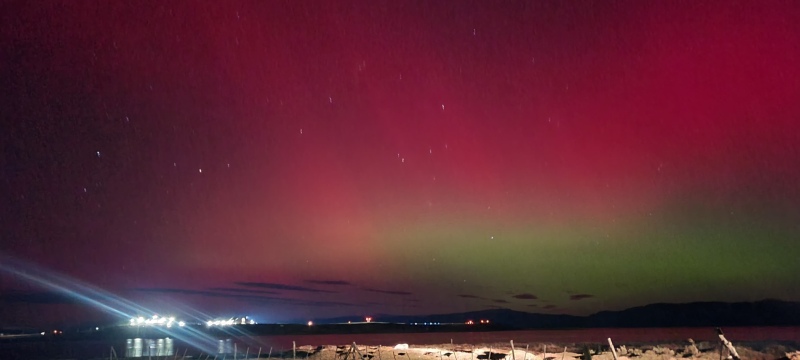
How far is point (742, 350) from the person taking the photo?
36000 millimetres

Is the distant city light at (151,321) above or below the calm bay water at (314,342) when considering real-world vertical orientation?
above

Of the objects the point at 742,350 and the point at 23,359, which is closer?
the point at 742,350

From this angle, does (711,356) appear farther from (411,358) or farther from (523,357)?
(411,358)

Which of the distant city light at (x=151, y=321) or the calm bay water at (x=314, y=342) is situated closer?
the calm bay water at (x=314, y=342)

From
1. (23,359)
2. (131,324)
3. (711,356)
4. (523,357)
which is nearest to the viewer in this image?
(711,356)

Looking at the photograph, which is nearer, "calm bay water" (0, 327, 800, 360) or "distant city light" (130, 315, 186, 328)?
"calm bay water" (0, 327, 800, 360)

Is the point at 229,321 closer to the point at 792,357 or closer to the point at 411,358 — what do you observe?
the point at 411,358

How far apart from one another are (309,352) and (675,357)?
24.4 metres

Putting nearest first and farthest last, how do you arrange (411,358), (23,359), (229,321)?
1. (411,358)
2. (23,359)
3. (229,321)

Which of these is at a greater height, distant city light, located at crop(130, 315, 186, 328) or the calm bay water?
distant city light, located at crop(130, 315, 186, 328)

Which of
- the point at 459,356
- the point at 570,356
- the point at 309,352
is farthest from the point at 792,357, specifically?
the point at 309,352

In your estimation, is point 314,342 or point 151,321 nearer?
point 314,342

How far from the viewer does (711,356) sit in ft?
114

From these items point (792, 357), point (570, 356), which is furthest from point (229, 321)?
point (792, 357)
